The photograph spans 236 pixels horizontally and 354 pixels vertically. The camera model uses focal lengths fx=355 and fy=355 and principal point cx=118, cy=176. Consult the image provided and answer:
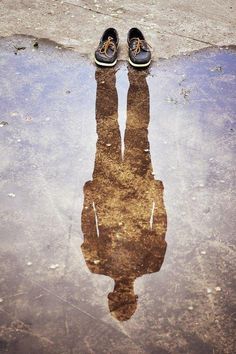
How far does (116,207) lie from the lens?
3127 mm

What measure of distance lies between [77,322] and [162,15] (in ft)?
17.3

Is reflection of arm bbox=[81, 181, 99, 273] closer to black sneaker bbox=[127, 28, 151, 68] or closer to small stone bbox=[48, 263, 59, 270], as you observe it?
small stone bbox=[48, 263, 59, 270]

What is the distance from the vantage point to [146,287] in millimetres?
2607

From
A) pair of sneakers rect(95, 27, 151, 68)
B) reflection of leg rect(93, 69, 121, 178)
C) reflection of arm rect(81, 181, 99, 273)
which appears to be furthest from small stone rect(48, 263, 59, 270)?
pair of sneakers rect(95, 27, 151, 68)

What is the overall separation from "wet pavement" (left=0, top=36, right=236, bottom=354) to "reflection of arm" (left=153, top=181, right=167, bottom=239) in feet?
0.04

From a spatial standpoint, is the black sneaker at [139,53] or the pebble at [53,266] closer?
the pebble at [53,266]

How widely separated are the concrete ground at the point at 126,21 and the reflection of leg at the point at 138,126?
0.72m

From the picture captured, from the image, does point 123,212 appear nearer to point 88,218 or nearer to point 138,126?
point 88,218

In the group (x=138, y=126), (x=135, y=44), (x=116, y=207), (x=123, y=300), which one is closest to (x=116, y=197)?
(x=116, y=207)

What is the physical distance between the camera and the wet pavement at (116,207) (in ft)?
7.90

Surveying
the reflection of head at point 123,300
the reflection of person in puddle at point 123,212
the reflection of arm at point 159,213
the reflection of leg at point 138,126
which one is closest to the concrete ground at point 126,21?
the reflection of leg at point 138,126

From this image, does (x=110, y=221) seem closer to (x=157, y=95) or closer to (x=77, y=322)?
(x=77, y=322)

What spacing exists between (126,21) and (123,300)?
471 cm

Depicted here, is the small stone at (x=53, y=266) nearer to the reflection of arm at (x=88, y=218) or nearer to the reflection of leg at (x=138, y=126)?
the reflection of arm at (x=88, y=218)
